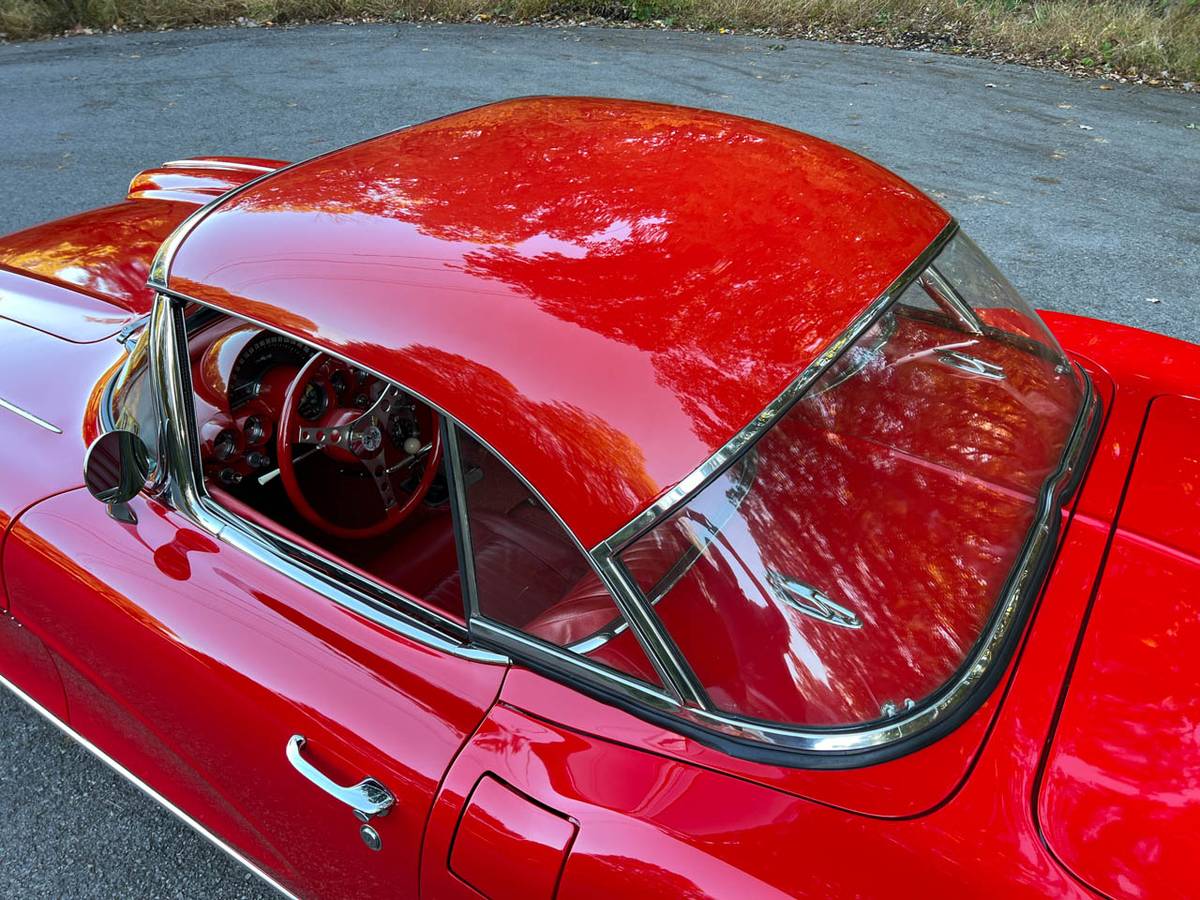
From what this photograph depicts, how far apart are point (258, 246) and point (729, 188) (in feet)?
2.83

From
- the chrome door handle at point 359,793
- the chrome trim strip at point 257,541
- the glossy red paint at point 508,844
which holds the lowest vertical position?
the chrome door handle at point 359,793

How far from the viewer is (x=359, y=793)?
55.0 inches

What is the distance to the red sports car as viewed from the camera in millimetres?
1191

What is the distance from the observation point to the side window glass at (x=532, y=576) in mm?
1330

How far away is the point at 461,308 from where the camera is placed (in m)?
1.42

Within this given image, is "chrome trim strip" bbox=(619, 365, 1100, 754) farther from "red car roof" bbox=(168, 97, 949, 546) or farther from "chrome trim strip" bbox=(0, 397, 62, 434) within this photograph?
"chrome trim strip" bbox=(0, 397, 62, 434)

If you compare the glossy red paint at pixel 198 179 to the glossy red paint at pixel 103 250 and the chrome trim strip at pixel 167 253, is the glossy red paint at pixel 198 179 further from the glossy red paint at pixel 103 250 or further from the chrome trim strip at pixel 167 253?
the chrome trim strip at pixel 167 253

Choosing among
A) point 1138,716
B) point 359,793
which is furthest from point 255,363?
point 1138,716

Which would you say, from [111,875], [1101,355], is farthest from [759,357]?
[111,875]

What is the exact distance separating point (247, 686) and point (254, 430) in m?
0.69

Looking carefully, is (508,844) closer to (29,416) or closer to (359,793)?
(359,793)

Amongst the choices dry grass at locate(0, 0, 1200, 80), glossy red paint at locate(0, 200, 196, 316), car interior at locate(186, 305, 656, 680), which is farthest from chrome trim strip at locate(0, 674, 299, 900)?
dry grass at locate(0, 0, 1200, 80)

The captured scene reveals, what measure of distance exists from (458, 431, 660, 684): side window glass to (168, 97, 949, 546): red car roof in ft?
0.41

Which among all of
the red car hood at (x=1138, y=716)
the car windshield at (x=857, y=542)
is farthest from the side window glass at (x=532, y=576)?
the red car hood at (x=1138, y=716)
